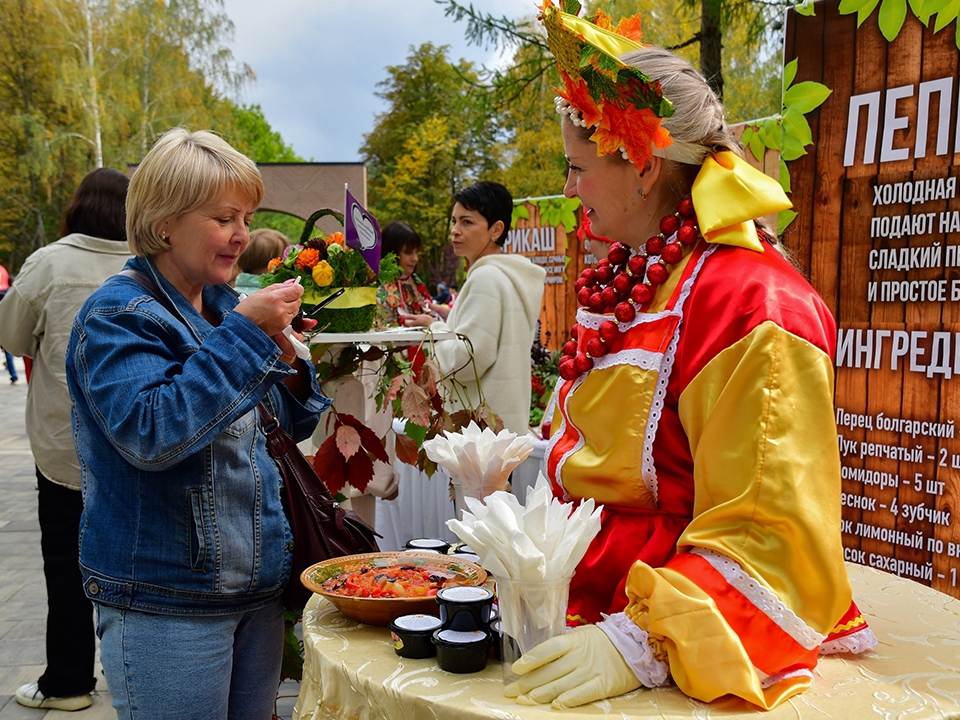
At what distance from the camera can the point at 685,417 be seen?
125 cm

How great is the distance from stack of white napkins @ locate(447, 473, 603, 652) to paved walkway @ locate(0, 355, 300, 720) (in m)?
2.26

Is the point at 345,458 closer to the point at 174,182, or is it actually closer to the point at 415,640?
the point at 174,182

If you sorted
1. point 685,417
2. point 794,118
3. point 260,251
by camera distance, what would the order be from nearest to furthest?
point 685,417, point 794,118, point 260,251

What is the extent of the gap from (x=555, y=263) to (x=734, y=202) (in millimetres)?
6473

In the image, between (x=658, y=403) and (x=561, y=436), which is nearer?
(x=658, y=403)

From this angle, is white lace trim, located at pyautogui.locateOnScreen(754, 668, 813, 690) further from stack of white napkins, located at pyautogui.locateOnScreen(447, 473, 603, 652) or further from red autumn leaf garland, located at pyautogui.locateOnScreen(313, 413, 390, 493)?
red autumn leaf garland, located at pyautogui.locateOnScreen(313, 413, 390, 493)

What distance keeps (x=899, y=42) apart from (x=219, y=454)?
2.55 m

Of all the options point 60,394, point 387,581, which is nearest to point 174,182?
point 387,581

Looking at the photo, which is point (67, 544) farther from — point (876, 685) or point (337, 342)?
point (876, 685)

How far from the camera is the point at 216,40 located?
28.6 metres

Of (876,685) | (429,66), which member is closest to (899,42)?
(876,685)

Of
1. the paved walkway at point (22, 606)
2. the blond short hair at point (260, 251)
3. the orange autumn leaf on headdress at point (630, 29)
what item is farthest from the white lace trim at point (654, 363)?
the blond short hair at point (260, 251)

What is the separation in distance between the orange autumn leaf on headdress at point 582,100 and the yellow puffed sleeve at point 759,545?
19.3 inches

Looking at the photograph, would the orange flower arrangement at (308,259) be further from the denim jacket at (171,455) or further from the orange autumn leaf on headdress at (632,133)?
the orange autumn leaf on headdress at (632,133)
